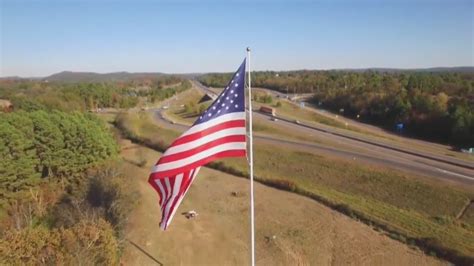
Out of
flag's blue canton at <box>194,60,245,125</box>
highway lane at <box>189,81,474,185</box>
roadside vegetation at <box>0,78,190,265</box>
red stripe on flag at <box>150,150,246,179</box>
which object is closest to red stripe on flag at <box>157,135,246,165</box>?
red stripe on flag at <box>150,150,246,179</box>

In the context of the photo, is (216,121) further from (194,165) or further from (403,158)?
(403,158)

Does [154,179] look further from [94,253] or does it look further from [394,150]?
[394,150]

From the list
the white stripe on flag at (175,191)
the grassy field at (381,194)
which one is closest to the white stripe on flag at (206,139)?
the white stripe on flag at (175,191)

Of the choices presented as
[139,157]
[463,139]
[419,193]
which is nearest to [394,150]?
[419,193]

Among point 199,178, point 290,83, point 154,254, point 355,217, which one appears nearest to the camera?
point 154,254

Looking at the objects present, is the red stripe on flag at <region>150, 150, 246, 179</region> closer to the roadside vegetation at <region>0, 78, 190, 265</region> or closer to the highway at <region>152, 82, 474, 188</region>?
the roadside vegetation at <region>0, 78, 190, 265</region>

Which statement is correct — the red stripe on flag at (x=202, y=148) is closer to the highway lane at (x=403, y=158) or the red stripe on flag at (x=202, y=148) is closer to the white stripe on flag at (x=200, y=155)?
the white stripe on flag at (x=200, y=155)
